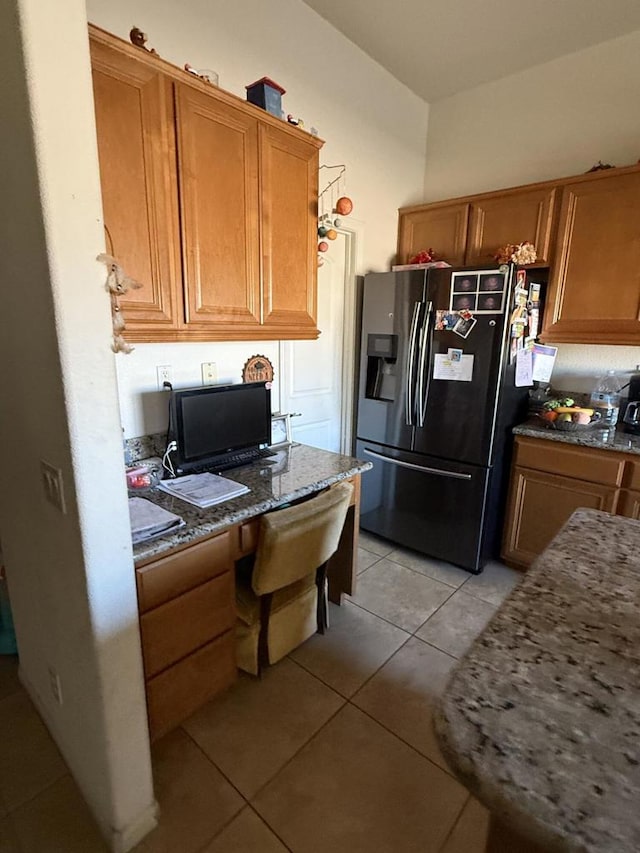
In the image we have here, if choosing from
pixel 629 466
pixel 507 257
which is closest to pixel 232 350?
pixel 507 257

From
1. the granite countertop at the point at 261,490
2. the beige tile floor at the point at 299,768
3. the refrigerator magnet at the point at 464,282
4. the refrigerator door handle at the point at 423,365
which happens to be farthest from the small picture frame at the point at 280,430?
the refrigerator magnet at the point at 464,282

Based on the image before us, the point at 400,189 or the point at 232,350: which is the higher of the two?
the point at 400,189

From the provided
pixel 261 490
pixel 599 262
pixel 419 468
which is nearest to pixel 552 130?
pixel 599 262

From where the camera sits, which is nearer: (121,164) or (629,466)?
(121,164)

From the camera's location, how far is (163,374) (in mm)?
1995

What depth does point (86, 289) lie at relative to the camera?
94 cm

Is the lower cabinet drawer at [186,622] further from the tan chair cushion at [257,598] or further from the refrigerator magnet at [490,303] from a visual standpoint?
the refrigerator magnet at [490,303]

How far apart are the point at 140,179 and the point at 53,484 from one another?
1026mm

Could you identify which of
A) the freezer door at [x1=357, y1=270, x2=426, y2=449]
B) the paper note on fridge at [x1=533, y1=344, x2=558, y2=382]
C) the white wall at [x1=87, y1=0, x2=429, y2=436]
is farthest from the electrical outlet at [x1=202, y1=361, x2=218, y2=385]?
the paper note on fridge at [x1=533, y1=344, x2=558, y2=382]

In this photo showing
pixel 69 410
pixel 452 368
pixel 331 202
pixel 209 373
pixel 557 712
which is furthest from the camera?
pixel 331 202

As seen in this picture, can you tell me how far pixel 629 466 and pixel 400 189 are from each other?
2.32m

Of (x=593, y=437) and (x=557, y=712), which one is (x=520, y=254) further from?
(x=557, y=712)

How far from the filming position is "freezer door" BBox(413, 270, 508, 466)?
7.79ft

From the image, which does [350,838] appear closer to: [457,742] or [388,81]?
[457,742]
